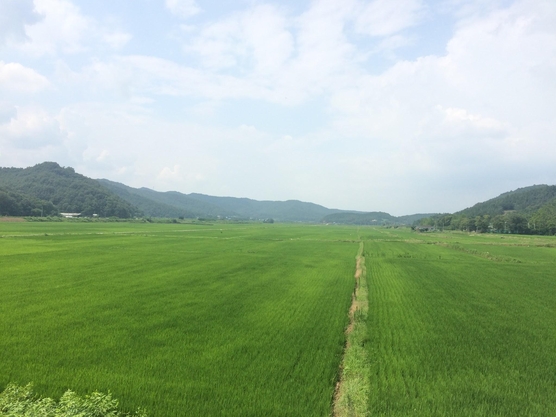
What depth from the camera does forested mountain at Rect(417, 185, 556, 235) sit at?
100 meters

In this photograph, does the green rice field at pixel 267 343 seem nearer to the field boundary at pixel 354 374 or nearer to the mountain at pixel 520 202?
the field boundary at pixel 354 374

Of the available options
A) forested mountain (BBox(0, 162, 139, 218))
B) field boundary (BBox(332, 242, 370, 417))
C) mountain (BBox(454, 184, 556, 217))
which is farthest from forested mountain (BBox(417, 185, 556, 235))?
forested mountain (BBox(0, 162, 139, 218))

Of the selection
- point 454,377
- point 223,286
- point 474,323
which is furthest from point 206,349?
point 474,323

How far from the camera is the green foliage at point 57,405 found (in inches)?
242

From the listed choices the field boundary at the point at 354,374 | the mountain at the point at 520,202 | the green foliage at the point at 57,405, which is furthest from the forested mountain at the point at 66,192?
the mountain at the point at 520,202

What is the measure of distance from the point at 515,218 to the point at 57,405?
124m

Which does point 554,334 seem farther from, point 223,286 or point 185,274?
point 185,274

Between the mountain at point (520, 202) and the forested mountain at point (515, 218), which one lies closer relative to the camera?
the forested mountain at point (515, 218)

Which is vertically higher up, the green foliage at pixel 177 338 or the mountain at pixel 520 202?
the mountain at pixel 520 202

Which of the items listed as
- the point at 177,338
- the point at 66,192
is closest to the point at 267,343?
the point at 177,338

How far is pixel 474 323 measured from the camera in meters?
13.2

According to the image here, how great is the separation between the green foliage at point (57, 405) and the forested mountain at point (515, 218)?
115 meters

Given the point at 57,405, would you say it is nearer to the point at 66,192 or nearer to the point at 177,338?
the point at 177,338

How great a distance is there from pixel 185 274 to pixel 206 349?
12813 mm
